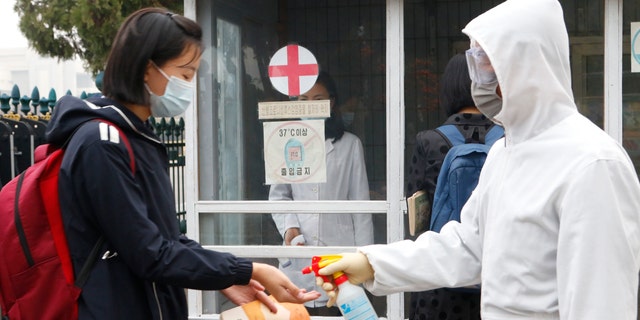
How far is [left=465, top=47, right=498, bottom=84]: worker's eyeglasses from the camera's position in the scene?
7.79 feet

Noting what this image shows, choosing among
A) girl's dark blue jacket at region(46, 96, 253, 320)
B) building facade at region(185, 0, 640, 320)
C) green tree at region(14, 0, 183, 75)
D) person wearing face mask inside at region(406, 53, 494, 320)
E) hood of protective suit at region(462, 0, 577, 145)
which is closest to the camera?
hood of protective suit at region(462, 0, 577, 145)

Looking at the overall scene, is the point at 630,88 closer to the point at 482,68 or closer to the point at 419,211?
the point at 419,211

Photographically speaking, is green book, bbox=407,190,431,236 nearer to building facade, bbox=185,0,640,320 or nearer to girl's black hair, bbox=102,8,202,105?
building facade, bbox=185,0,640,320

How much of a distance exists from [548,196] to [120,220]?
1.14m

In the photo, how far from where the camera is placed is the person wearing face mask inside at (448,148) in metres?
3.81

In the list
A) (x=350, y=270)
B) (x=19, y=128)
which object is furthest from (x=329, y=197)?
(x=350, y=270)

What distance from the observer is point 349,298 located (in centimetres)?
253

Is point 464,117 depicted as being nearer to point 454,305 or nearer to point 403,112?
point 454,305

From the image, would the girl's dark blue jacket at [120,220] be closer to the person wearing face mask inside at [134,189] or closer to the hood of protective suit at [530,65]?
the person wearing face mask inside at [134,189]

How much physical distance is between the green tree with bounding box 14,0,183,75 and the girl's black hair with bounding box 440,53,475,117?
263 inches

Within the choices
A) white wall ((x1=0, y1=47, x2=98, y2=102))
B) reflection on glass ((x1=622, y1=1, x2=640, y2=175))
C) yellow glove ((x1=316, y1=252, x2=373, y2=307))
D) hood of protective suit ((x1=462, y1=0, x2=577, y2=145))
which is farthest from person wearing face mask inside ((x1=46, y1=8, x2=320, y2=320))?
white wall ((x1=0, y1=47, x2=98, y2=102))

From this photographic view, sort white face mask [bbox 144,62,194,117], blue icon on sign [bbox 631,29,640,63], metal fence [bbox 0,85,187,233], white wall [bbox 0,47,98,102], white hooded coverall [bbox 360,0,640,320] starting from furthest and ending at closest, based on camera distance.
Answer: white wall [bbox 0,47,98,102], metal fence [bbox 0,85,187,233], blue icon on sign [bbox 631,29,640,63], white face mask [bbox 144,62,194,117], white hooded coverall [bbox 360,0,640,320]

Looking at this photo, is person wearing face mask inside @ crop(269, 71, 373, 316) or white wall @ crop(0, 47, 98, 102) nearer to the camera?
person wearing face mask inside @ crop(269, 71, 373, 316)

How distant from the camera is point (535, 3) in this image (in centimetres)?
225
